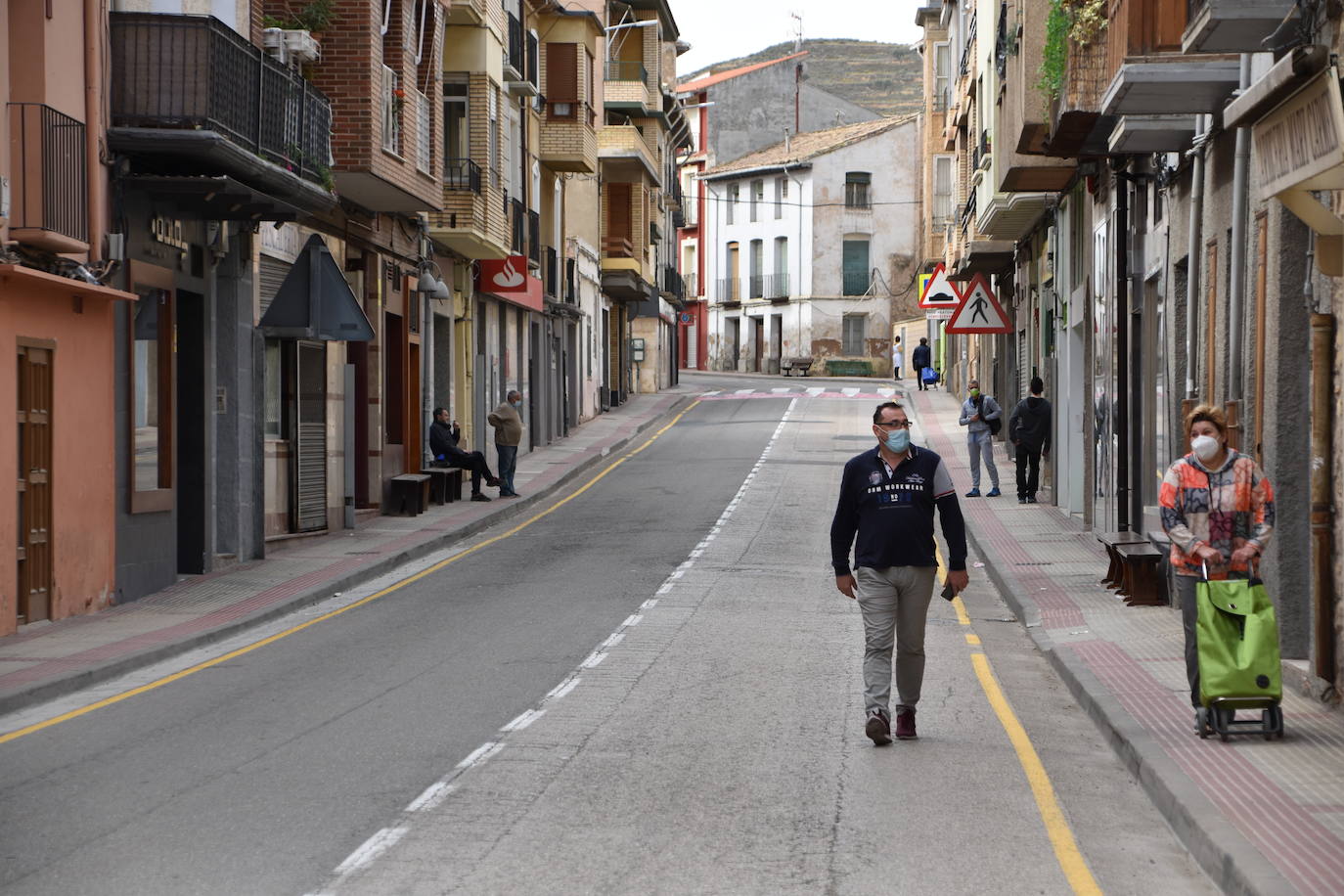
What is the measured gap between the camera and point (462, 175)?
29.7 meters

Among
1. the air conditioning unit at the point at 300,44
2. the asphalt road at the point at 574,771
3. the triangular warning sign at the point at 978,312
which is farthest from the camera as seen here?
the triangular warning sign at the point at 978,312

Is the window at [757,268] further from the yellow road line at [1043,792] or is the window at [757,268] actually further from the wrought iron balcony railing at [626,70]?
the yellow road line at [1043,792]

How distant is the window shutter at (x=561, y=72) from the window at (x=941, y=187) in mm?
15540

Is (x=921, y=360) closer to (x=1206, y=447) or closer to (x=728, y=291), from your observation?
(x=728, y=291)

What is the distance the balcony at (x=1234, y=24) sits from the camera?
35.5ft

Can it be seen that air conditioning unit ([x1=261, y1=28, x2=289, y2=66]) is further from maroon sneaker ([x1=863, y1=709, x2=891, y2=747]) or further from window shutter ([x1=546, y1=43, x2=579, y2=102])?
window shutter ([x1=546, y1=43, x2=579, y2=102])

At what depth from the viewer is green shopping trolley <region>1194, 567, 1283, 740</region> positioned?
886 cm

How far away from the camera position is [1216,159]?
46.3 feet

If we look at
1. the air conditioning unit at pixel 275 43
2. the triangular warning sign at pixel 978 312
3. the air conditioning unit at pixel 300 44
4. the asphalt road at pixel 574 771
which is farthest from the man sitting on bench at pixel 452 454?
the asphalt road at pixel 574 771

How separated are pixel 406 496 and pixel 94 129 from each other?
11132mm

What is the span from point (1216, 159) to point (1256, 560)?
18.8 feet

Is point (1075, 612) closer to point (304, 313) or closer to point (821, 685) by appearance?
point (821, 685)

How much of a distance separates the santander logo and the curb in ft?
75.7

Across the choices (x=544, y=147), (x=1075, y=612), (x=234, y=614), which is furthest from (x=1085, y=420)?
(x=544, y=147)
